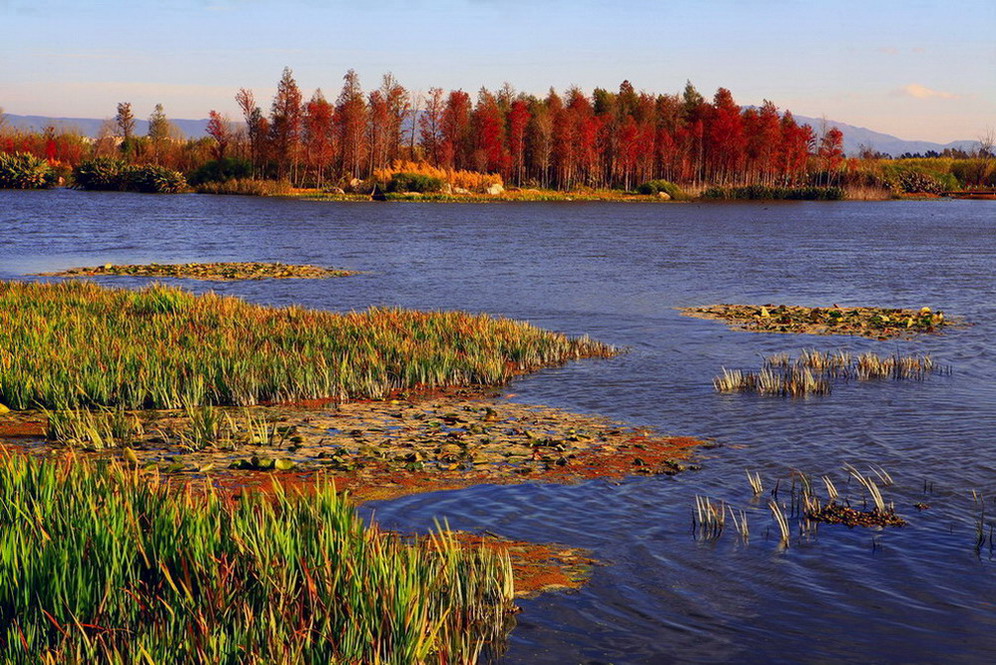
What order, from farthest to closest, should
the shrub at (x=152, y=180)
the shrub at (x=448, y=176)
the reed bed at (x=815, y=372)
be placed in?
the shrub at (x=152, y=180) → the shrub at (x=448, y=176) → the reed bed at (x=815, y=372)

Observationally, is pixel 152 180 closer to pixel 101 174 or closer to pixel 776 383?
pixel 101 174

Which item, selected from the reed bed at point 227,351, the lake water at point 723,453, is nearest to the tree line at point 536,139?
the lake water at point 723,453

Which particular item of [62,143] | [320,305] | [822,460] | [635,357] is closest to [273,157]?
[62,143]

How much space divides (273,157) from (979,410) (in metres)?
126

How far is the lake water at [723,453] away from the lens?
8695 millimetres

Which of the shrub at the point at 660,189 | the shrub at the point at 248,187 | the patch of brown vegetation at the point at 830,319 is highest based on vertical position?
the shrub at the point at 660,189

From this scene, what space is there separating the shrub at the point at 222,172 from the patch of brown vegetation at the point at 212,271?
94657 millimetres

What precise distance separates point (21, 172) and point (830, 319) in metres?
124

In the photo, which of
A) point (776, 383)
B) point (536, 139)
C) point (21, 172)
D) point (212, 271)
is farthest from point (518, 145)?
point (776, 383)

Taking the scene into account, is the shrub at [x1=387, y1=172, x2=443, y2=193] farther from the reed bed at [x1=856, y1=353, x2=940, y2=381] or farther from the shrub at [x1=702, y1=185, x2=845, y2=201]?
the reed bed at [x1=856, y1=353, x2=940, y2=381]

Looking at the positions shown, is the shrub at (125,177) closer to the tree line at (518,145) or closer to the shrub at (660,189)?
the tree line at (518,145)

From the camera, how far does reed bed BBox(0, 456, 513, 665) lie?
6.28 meters

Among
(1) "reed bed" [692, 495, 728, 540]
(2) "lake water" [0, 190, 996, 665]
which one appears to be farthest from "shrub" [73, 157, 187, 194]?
(1) "reed bed" [692, 495, 728, 540]

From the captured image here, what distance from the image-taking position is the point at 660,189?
136 meters
